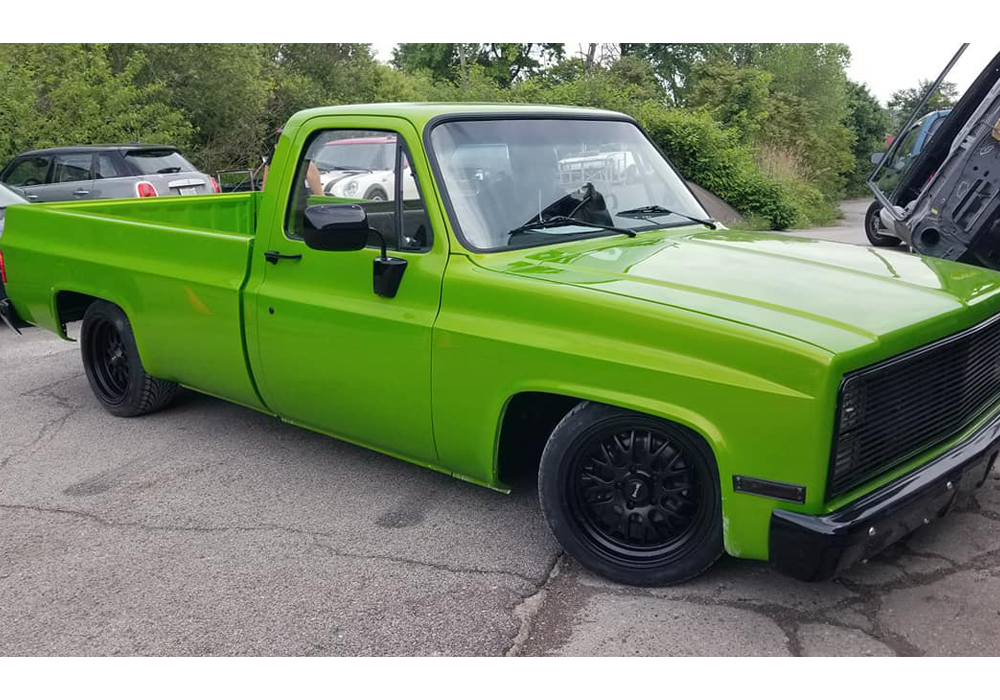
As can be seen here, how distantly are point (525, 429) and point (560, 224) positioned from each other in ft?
3.10

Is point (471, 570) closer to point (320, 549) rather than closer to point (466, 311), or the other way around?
point (320, 549)

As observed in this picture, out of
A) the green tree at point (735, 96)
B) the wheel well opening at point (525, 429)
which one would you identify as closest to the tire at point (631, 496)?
the wheel well opening at point (525, 429)

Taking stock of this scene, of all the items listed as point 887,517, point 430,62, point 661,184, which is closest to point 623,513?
point 887,517

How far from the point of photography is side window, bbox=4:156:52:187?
43.3 ft

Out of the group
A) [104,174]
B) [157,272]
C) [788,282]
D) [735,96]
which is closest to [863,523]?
[788,282]

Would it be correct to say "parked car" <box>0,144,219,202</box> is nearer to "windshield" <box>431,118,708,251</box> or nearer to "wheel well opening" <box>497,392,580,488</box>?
"windshield" <box>431,118,708,251</box>

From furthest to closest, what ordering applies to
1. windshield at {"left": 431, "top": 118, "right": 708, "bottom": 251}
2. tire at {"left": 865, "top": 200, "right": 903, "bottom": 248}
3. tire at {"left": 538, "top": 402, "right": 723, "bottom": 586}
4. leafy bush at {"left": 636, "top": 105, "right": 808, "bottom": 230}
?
leafy bush at {"left": 636, "top": 105, "right": 808, "bottom": 230}, tire at {"left": 865, "top": 200, "right": 903, "bottom": 248}, windshield at {"left": 431, "top": 118, "right": 708, "bottom": 251}, tire at {"left": 538, "top": 402, "right": 723, "bottom": 586}

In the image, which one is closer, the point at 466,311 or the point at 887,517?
the point at 887,517

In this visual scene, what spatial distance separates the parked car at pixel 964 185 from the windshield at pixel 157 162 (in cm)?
957

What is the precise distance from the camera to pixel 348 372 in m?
4.19

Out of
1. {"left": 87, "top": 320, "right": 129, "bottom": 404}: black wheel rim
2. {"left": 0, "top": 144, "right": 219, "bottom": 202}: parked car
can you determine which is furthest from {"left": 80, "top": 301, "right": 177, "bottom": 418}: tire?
{"left": 0, "top": 144, "right": 219, "bottom": 202}: parked car

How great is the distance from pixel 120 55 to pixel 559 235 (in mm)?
20292

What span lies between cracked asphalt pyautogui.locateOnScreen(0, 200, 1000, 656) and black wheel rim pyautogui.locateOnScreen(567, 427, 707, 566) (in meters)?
0.16

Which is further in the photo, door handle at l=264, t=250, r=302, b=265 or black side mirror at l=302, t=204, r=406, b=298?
door handle at l=264, t=250, r=302, b=265
